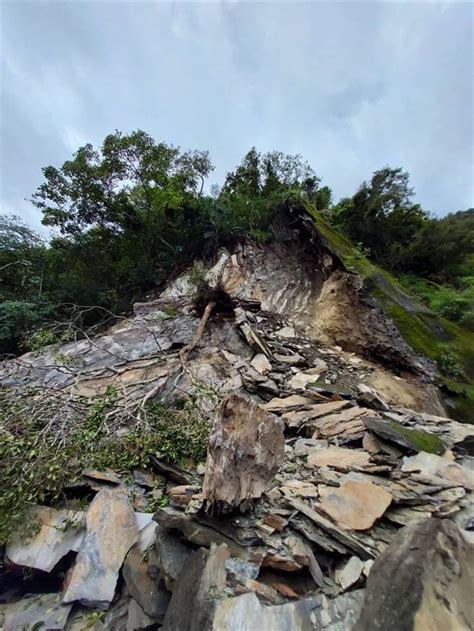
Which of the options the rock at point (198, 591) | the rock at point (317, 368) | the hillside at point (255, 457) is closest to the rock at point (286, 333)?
the hillside at point (255, 457)

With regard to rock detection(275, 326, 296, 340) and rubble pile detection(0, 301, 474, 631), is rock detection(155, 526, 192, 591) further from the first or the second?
rock detection(275, 326, 296, 340)

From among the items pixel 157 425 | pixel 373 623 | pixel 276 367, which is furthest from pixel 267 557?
pixel 276 367

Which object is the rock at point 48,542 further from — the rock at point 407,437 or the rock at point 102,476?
the rock at point 407,437

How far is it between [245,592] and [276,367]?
4.21 meters

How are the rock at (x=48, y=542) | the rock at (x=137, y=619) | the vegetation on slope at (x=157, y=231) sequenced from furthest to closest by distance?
the vegetation on slope at (x=157, y=231) < the rock at (x=48, y=542) < the rock at (x=137, y=619)

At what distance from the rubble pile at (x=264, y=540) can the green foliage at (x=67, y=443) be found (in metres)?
0.16

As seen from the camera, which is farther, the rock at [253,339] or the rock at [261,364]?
the rock at [253,339]

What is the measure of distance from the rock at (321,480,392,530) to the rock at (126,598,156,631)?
1413 mm

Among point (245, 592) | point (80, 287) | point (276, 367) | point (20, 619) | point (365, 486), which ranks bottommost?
point (20, 619)

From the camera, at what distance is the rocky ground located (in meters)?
1.46

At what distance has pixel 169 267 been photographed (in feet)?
35.9

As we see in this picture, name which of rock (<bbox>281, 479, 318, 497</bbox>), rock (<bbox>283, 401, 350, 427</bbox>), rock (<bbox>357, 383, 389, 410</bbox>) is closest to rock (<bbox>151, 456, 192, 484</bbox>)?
rock (<bbox>281, 479, 318, 497</bbox>)

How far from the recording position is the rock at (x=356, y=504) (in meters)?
2.10

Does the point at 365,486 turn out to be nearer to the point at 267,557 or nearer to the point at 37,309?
the point at 267,557
